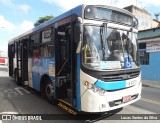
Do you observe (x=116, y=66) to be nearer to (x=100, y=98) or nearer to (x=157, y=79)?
(x=100, y=98)

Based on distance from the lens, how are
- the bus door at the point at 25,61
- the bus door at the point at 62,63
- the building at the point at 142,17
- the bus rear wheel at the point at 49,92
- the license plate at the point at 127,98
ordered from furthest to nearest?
the building at the point at 142,17 → the bus door at the point at 25,61 → the bus rear wheel at the point at 49,92 → the bus door at the point at 62,63 → the license plate at the point at 127,98

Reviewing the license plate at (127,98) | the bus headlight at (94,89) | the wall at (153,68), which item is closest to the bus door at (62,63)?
the bus headlight at (94,89)

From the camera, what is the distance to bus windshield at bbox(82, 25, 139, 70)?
5691 mm

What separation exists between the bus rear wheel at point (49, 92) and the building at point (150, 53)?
12.0 meters

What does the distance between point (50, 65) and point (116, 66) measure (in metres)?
2.70

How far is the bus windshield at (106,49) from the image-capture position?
569 cm

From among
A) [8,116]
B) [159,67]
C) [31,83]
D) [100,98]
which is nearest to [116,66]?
[100,98]

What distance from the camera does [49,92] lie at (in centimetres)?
820

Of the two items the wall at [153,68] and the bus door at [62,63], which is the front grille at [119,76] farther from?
the wall at [153,68]

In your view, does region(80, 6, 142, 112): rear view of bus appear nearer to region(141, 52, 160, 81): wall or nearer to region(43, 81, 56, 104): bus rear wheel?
region(43, 81, 56, 104): bus rear wheel

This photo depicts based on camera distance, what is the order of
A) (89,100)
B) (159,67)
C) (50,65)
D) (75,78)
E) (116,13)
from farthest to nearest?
(159,67) < (50,65) < (116,13) < (75,78) < (89,100)

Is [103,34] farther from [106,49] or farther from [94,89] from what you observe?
[94,89]

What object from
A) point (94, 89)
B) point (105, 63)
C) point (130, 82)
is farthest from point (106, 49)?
point (130, 82)

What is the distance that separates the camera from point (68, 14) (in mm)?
6645
